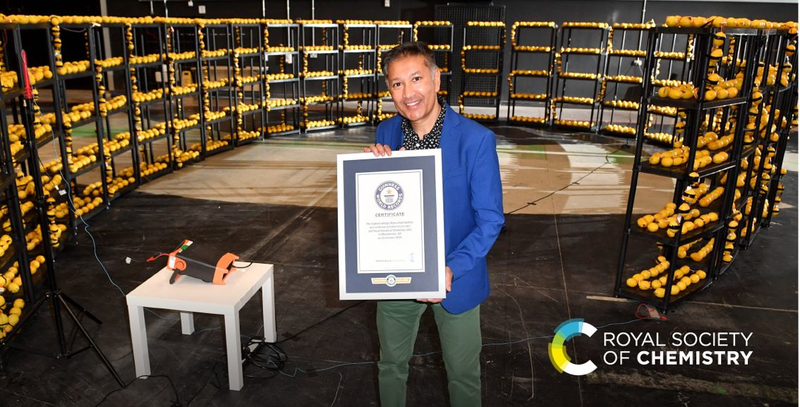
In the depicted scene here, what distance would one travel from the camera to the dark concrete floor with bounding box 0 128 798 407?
12.2 feet

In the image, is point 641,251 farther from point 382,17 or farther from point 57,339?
point 382,17

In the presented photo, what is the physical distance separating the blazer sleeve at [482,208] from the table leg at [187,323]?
8.54ft

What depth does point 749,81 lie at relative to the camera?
15.5ft

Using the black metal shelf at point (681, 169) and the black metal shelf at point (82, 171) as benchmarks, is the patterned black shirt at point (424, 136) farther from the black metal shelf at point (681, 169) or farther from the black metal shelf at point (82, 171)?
the black metal shelf at point (82, 171)

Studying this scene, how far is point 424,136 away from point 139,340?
7.79 ft

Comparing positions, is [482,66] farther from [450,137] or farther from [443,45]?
[450,137]

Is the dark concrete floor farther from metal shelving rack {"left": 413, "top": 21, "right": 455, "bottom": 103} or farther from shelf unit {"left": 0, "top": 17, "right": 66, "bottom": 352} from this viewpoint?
metal shelving rack {"left": 413, "top": 21, "right": 455, "bottom": 103}

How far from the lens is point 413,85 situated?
93.1 inches

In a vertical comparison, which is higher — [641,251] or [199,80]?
[199,80]

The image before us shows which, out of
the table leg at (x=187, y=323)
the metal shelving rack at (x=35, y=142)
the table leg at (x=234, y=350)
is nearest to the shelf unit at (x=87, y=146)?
the metal shelving rack at (x=35, y=142)

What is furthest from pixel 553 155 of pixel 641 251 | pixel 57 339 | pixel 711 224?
pixel 57 339

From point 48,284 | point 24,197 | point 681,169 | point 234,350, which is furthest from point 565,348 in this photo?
point 24,197

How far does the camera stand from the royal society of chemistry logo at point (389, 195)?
248cm

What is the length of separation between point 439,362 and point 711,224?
105 inches
